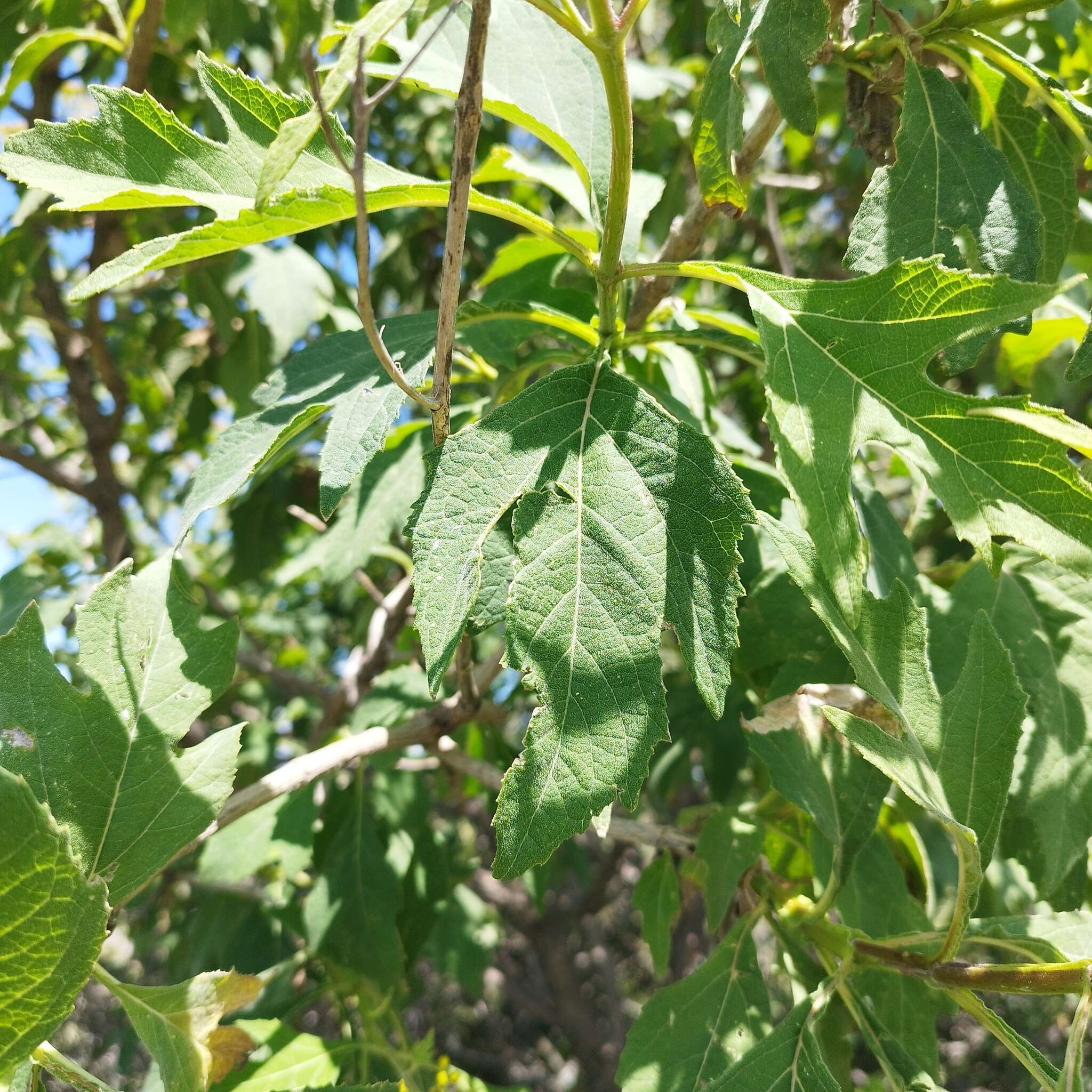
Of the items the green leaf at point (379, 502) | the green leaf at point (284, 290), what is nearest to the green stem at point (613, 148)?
the green leaf at point (379, 502)

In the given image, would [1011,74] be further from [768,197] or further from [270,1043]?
[270,1043]

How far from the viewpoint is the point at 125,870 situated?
3.45 ft

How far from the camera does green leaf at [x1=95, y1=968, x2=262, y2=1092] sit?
102cm

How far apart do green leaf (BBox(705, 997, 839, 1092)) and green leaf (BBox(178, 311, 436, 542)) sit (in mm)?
733

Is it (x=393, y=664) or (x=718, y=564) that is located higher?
(x=718, y=564)

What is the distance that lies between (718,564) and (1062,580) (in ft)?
2.41

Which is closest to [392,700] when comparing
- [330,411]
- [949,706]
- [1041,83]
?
[330,411]

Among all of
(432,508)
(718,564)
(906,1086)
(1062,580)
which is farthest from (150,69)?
(906,1086)

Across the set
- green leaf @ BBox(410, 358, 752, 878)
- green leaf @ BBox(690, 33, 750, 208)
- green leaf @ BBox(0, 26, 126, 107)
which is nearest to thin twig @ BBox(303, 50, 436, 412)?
green leaf @ BBox(410, 358, 752, 878)

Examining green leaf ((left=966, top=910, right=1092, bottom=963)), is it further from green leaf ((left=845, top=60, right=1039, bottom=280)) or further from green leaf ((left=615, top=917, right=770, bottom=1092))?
green leaf ((left=845, top=60, right=1039, bottom=280))

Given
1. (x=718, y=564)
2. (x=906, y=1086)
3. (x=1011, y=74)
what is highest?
(x=1011, y=74)

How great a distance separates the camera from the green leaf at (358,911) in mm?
1734

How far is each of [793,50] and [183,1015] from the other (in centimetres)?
122

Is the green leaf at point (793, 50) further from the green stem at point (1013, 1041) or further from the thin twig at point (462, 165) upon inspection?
the green stem at point (1013, 1041)
